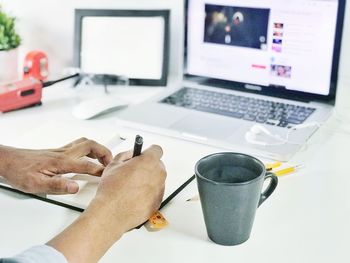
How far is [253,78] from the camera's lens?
4.38ft

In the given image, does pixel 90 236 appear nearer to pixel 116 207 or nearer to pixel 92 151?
pixel 116 207

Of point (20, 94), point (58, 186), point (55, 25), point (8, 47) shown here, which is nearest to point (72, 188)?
point (58, 186)

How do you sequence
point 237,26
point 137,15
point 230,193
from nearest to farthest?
point 230,193
point 237,26
point 137,15

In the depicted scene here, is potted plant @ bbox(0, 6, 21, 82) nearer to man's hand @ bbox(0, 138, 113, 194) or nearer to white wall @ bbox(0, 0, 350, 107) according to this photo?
white wall @ bbox(0, 0, 350, 107)

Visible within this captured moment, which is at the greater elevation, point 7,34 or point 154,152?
point 7,34

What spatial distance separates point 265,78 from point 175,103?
0.70 feet

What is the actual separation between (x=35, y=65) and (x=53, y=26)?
0.18 meters

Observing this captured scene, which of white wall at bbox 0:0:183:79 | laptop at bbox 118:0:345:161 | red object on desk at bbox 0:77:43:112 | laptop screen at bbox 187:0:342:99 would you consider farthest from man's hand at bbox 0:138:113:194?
white wall at bbox 0:0:183:79

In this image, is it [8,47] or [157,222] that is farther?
[8,47]

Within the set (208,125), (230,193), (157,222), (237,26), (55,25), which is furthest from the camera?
(55,25)

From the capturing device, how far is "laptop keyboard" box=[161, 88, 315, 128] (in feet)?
4.06

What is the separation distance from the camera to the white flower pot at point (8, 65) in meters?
1.50

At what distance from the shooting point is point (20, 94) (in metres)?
1.35

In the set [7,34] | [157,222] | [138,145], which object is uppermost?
[7,34]
